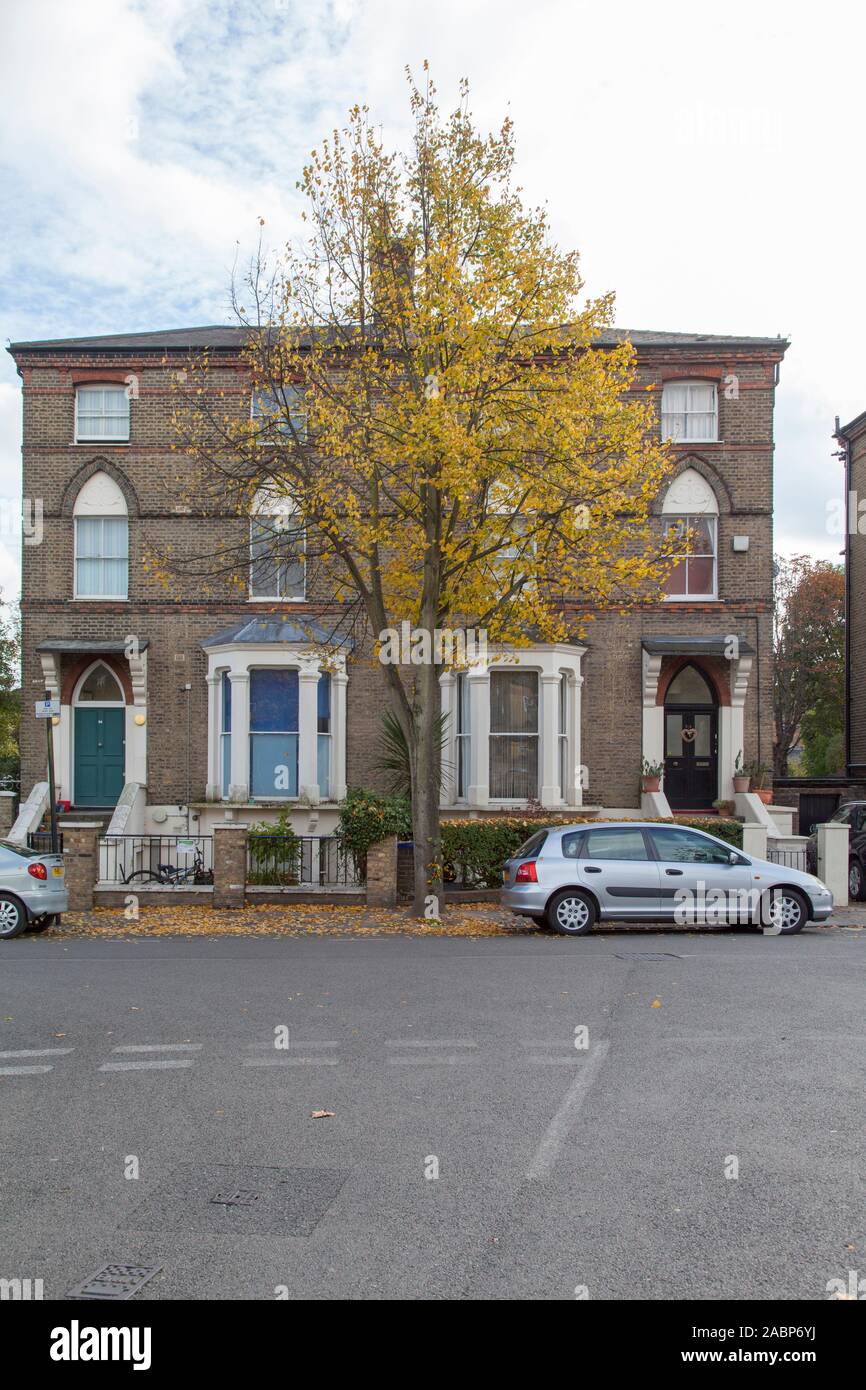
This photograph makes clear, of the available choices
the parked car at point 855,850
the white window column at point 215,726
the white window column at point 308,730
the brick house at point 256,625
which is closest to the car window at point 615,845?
the parked car at point 855,850

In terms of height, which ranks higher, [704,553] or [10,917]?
[704,553]

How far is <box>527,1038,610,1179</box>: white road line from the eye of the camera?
5748 millimetres

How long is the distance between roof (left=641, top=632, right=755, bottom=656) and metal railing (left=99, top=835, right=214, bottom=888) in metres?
9.42

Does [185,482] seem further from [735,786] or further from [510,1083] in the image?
[510,1083]

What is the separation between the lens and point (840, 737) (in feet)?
143

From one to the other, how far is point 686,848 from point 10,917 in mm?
8857

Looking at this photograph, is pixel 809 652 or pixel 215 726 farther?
pixel 809 652

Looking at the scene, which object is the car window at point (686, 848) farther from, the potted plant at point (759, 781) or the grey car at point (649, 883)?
the potted plant at point (759, 781)

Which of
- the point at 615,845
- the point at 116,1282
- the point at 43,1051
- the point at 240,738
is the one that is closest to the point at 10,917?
the point at 43,1051

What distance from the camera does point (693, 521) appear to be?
79.9 ft

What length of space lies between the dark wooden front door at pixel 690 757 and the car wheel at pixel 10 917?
13.6 meters

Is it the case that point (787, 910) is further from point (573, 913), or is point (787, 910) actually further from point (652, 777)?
point (652, 777)

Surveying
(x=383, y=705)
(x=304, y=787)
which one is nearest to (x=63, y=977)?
(x=304, y=787)

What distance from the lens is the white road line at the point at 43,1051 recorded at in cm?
837
